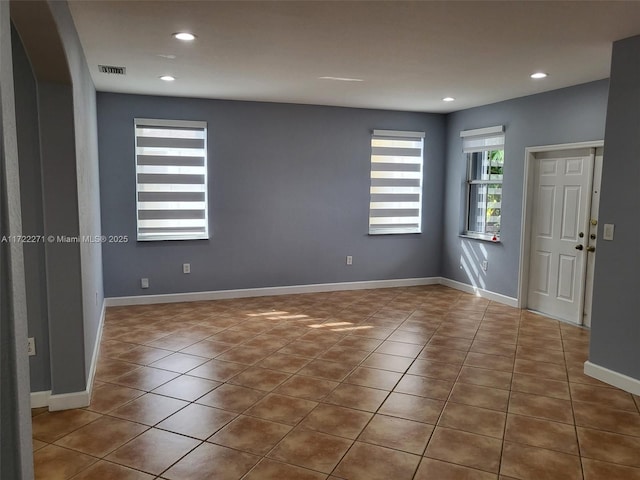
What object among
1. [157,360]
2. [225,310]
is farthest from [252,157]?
[157,360]

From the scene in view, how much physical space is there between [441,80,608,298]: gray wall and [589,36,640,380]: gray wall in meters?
1.25

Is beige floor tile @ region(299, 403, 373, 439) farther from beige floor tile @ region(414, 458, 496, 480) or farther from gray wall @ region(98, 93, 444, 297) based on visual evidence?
gray wall @ region(98, 93, 444, 297)

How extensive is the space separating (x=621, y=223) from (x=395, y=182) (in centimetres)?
359

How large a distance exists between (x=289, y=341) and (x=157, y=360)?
3.91 feet

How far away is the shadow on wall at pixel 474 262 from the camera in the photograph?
630 centimetres

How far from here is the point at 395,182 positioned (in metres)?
6.82

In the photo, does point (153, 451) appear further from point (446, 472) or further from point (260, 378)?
point (446, 472)

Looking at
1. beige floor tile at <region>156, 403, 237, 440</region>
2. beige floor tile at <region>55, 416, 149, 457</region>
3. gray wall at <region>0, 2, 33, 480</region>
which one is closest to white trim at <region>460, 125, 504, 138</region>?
beige floor tile at <region>156, 403, 237, 440</region>

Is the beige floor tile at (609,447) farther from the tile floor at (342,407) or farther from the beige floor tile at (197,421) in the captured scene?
the beige floor tile at (197,421)

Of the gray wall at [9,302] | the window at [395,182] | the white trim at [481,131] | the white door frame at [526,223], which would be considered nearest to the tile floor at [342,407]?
the white door frame at [526,223]

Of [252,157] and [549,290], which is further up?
[252,157]

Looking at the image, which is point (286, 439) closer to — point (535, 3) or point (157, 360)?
point (157, 360)

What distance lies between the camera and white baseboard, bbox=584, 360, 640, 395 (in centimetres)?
340

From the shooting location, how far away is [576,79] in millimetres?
4625
